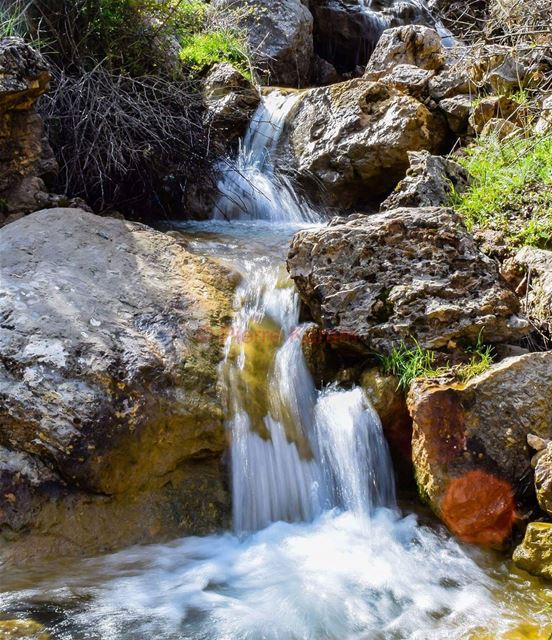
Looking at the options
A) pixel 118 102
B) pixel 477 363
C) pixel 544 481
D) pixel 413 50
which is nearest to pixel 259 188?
pixel 118 102

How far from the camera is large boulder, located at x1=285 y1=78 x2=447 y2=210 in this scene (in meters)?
6.22

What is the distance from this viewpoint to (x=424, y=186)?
15.0 feet

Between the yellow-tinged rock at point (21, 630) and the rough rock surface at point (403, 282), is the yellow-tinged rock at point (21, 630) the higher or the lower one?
the lower one

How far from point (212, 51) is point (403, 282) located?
18.2 ft

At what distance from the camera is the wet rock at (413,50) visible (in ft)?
25.4

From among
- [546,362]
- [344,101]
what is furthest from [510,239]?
[344,101]

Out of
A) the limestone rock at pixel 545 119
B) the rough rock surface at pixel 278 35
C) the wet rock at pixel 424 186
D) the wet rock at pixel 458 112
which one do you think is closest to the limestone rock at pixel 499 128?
the limestone rock at pixel 545 119

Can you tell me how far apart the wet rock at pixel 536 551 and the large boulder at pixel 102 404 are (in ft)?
4.77

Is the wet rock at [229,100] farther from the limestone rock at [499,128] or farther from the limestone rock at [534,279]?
the limestone rock at [534,279]

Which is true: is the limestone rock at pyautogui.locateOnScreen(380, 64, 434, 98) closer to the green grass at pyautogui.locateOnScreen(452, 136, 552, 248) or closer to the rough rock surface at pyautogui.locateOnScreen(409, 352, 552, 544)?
the green grass at pyautogui.locateOnScreen(452, 136, 552, 248)

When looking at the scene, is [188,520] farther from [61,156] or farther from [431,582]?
[61,156]

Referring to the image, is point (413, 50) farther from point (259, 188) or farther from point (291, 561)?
point (291, 561)

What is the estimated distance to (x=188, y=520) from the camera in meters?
3.12

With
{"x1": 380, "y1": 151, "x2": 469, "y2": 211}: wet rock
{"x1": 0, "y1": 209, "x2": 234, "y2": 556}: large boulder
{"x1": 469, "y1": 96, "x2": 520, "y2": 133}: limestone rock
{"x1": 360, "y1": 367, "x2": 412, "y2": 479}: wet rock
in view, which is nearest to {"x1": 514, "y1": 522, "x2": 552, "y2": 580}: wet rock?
{"x1": 360, "y1": 367, "x2": 412, "y2": 479}: wet rock
